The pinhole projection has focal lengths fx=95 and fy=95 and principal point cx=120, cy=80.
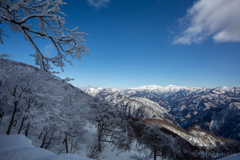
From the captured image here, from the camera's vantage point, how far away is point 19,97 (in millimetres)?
12445

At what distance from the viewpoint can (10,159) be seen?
2.31 meters

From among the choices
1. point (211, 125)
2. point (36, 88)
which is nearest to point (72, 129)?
point (36, 88)

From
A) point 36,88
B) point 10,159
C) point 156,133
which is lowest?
point 156,133

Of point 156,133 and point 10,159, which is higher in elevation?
point 10,159

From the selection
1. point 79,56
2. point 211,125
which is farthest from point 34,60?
point 211,125

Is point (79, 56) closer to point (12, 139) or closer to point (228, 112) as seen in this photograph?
point (12, 139)

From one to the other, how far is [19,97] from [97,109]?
10.9 metres

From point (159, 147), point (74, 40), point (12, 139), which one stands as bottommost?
point (159, 147)

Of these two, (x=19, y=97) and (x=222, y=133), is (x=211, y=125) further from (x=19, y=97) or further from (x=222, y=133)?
(x=19, y=97)

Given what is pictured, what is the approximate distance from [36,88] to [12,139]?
433 inches

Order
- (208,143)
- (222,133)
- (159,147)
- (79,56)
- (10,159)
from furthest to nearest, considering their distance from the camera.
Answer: (222,133) < (208,143) < (159,147) < (79,56) < (10,159)

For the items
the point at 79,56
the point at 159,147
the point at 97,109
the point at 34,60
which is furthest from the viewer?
the point at 159,147

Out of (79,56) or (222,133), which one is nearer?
(79,56)

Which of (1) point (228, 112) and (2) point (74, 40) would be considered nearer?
(2) point (74, 40)
